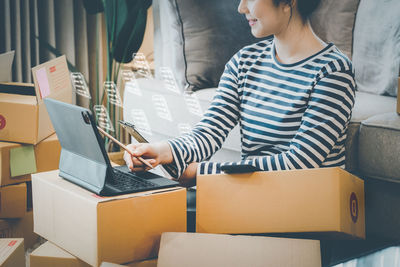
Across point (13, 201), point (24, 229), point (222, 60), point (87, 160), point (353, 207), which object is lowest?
point (24, 229)

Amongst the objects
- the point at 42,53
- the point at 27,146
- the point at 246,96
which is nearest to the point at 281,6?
the point at 246,96

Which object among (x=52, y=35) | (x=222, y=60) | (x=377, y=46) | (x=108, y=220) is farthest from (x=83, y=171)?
(x=52, y=35)

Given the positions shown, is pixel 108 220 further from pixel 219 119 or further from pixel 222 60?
pixel 222 60

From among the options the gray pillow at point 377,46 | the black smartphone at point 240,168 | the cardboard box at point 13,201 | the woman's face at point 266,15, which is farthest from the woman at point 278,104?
the cardboard box at point 13,201

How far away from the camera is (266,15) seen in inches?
44.3

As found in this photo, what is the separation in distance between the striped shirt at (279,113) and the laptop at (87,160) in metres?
0.17

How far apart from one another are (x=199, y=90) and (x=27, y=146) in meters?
0.64

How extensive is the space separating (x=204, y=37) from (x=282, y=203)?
3.18ft

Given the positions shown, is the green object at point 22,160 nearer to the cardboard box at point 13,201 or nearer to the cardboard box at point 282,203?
the cardboard box at point 13,201

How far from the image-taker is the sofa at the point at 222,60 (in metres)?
1.47

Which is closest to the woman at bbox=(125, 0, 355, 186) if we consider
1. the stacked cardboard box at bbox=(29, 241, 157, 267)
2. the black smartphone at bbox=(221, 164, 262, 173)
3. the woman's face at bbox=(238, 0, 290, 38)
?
the woman's face at bbox=(238, 0, 290, 38)

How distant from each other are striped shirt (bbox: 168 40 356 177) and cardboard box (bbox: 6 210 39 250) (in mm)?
665

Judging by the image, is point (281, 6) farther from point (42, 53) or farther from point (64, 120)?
point (42, 53)

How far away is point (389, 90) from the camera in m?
1.52
